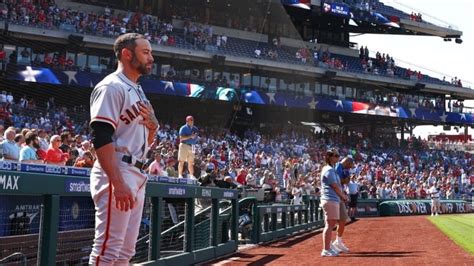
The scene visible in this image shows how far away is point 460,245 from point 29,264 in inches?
408

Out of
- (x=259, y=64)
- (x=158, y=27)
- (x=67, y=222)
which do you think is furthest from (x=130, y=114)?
(x=259, y=64)

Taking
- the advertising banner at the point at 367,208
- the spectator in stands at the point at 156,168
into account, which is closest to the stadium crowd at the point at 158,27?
the advertising banner at the point at 367,208

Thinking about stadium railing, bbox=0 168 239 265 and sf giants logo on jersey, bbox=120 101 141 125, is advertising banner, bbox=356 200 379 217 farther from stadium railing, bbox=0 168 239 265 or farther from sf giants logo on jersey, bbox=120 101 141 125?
sf giants logo on jersey, bbox=120 101 141 125

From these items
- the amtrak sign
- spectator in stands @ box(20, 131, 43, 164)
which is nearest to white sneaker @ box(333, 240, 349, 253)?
spectator in stands @ box(20, 131, 43, 164)

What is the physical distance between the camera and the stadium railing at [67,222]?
5.23 m

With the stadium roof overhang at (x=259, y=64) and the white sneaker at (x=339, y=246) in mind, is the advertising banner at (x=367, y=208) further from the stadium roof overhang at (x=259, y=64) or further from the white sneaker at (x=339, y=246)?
the white sneaker at (x=339, y=246)

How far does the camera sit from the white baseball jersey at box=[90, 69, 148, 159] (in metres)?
3.99

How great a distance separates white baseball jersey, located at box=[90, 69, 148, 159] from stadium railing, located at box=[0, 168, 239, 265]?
1.11m

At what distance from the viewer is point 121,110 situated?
4098mm

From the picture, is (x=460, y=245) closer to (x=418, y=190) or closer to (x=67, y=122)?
(x=67, y=122)

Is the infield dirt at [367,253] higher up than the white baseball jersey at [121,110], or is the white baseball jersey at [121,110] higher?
the white baseball jersey at [121,110]

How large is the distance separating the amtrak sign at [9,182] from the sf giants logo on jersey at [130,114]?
116cm

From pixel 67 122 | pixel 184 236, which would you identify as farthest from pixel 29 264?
pixel 67 122

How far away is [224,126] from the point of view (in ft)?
124
